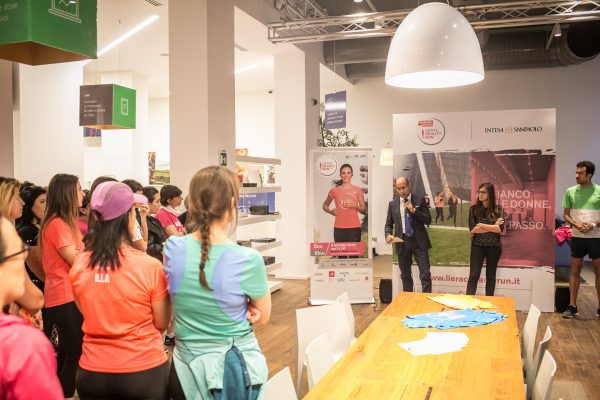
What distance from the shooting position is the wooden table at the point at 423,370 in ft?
7.45

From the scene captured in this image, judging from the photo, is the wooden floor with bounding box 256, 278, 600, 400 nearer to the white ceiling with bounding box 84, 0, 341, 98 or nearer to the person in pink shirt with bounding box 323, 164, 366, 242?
the person in pink shirt with bounding box 323, 164, 366, 242

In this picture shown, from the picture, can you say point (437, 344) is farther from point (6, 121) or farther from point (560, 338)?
point (6, 121)

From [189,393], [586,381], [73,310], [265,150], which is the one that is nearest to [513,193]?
[586,381]

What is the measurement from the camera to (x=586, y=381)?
15.3 ft

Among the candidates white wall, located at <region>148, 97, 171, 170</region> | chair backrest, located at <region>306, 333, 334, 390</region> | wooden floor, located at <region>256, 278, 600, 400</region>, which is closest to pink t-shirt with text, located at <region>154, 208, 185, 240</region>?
wooden floor, located at <region>256, 278, 600, 400</region>

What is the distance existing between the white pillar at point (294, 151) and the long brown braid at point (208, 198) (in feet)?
24.7

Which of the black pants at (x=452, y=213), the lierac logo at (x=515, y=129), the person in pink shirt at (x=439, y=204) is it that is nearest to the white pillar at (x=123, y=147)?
the person in pink shirt at (x=439, y=204)

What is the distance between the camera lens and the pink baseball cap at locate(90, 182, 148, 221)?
218 centimetres

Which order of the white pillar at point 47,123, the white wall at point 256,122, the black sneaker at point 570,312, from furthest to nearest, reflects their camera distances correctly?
1. the white wall at point 256,122
2. the black sneaker at point 570,312
3. the white pillar at point 47,123

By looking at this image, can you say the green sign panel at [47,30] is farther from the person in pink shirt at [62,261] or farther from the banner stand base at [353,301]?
the banner stand base at [353,301]

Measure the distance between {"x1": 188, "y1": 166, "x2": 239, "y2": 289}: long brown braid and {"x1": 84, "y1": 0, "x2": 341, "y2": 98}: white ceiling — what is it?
5.73 metres

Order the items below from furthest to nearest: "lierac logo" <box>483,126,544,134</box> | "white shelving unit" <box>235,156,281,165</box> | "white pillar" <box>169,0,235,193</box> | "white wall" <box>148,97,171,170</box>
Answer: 1. "white wall" <box>148,97,171,170</box>
2. "white shelving unit" <box>235,156,281,165</box>
3. "lierac logo" <box>483,126,544,134</box>
4. "white pillar" <box>169,0,235,193</box>

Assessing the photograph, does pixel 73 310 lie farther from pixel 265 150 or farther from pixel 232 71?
pixel 265 150

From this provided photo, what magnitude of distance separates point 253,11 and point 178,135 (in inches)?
90.7
